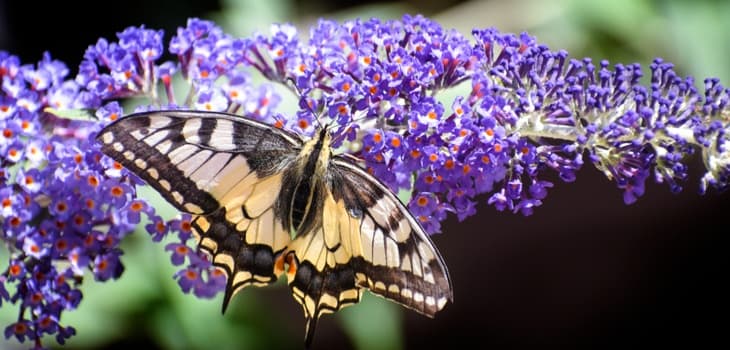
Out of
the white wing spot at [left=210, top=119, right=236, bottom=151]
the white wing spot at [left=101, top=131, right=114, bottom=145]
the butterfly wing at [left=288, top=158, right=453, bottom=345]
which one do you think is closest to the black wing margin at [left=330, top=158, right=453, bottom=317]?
the butterfly wing at [left=288, top=158, right=453, bottom=345]

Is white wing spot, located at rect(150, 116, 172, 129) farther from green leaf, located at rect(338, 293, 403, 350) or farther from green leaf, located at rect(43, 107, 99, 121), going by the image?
green leaf, located at rect(338, 293, 403, 350)

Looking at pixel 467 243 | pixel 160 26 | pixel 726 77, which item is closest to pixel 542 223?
pixel 467 243

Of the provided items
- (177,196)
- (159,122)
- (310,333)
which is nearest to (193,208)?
(177,196)

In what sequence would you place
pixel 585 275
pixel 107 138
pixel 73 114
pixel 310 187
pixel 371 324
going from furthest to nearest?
pixel 585 275 < pixel 371 324 < pixel 73 114 < pixel 310 187 < pixel 107 138

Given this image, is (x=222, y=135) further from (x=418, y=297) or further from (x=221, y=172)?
(x=418, y=297)

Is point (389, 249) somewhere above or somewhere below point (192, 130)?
below

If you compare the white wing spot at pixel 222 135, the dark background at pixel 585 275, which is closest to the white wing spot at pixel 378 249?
the white wing spot at pixel 222 135

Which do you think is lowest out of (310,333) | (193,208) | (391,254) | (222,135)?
(310,333)

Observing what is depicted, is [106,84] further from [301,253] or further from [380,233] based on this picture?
[380,233]
